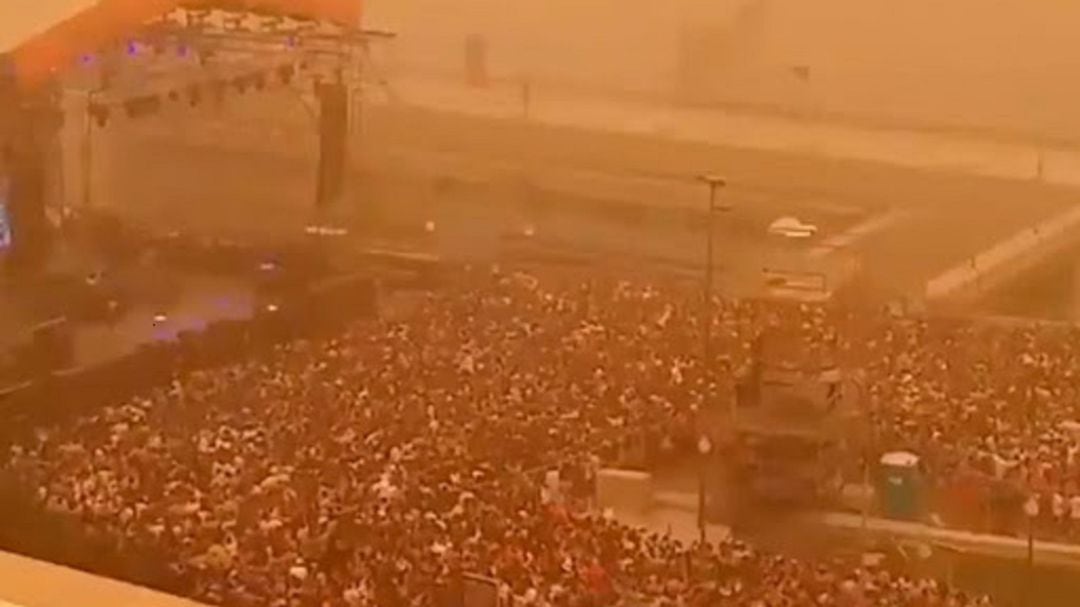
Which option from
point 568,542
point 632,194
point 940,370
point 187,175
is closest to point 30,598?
point 187,175

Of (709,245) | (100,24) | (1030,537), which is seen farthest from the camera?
(100,24)

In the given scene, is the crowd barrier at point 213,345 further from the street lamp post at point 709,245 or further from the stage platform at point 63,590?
the street lamp post at point 709,245

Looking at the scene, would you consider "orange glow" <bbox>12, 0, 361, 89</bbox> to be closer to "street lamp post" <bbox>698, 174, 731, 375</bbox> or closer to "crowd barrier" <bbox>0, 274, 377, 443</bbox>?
"crowd barrier" <bbox>0, 274, 377, 443</bbox>

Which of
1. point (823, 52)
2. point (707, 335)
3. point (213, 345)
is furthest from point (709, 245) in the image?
point (213, 345)

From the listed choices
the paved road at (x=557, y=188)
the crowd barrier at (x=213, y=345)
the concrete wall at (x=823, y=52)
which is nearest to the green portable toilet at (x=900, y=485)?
the paved road at (x=557, y=188)

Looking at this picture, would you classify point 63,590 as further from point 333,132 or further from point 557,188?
point 557,188

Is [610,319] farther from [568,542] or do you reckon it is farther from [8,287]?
[8,287]
